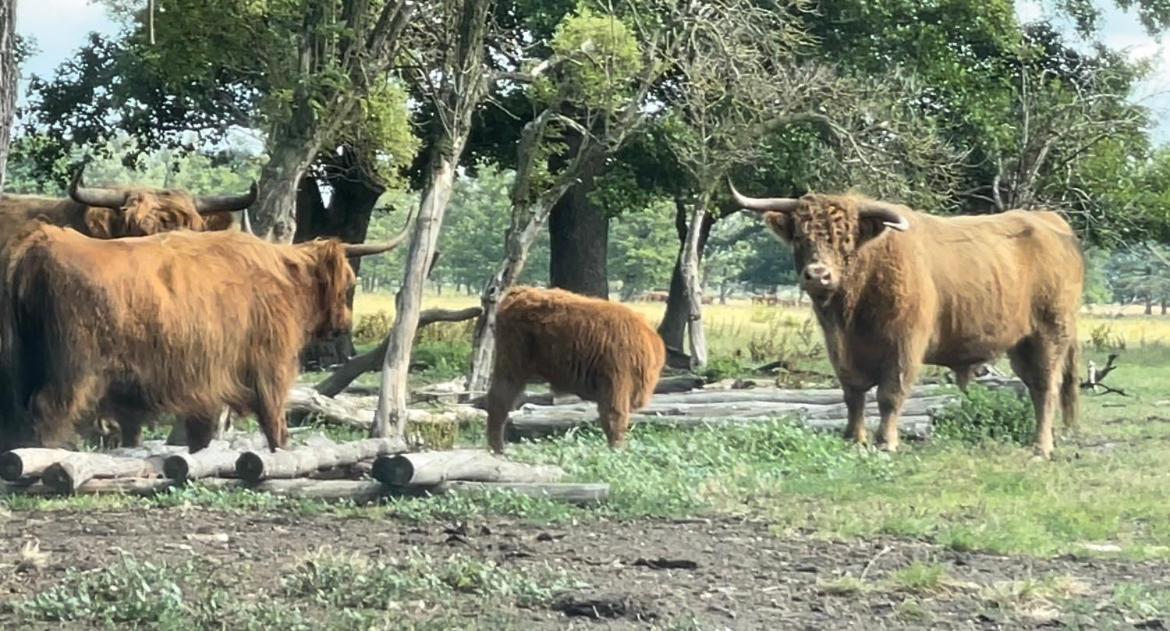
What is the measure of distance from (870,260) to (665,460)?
116 inches

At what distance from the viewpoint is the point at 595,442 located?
503 inches

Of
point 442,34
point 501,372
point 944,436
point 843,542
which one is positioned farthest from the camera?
point 442,34

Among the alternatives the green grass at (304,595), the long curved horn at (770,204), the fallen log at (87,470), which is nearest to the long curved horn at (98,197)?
the fallen log at (87,470)

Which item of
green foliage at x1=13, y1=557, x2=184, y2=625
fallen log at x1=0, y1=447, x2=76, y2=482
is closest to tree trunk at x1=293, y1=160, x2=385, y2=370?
fallen log at x1=0, y1=447, x2=76, y2=482

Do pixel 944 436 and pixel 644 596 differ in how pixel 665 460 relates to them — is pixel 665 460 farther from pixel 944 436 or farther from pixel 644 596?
pixel 644 596

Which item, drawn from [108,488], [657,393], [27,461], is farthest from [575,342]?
[657,393]

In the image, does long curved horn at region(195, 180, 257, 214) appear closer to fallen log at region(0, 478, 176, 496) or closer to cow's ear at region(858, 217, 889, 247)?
fallen log at region(0, 478, 176, 496)

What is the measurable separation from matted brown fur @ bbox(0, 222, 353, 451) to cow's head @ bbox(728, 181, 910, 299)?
12.1 feet

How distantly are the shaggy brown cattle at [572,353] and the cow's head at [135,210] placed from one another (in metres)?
2.32

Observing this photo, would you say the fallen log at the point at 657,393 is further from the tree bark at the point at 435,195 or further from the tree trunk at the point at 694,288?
the tree trunk at the point at 694,288

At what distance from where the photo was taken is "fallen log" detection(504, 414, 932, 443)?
14.0 metres

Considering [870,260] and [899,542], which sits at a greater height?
[870,260]

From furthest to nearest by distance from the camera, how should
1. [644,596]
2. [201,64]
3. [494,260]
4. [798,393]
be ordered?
[494,260] → [201,64] → [798,393] → [644,596]

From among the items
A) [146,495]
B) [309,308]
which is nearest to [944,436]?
[309,308]
